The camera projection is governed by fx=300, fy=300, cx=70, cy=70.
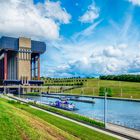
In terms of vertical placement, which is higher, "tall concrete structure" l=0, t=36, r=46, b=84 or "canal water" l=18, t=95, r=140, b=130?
"tall concrete structure" l=0, t=36, r=46, b=84

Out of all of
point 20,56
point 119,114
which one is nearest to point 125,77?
point 20,56

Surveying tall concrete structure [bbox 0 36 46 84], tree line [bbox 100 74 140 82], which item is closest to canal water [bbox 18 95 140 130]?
tree line [bbox 100 74 140 82]

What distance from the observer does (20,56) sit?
184750 mm

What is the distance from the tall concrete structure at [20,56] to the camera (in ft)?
588

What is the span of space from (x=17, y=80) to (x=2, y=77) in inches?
624

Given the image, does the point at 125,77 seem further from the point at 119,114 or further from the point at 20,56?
the point at 119,114

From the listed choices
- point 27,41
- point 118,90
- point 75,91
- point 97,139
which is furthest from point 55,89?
point 97,139

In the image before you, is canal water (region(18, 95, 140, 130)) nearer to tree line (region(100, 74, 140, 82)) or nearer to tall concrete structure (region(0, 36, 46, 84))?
tree line (region(100, 74, 140, 82))

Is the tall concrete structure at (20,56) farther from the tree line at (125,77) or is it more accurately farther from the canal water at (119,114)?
the canal water at (119,114)

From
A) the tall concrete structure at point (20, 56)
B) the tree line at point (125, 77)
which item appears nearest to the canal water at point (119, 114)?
the tree line at point (125, 77)

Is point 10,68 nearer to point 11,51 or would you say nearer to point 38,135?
point 11,51

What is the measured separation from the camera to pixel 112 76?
169 metres

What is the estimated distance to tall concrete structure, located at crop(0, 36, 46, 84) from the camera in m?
179

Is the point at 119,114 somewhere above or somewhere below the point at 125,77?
below
